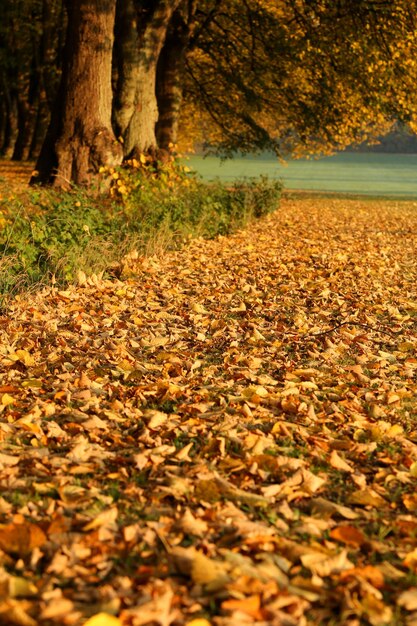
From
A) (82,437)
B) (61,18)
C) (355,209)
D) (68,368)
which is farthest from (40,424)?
(61,18)

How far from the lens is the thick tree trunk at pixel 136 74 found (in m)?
15.1

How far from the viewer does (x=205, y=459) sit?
4125mm

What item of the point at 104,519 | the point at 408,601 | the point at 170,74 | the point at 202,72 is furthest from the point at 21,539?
the point at 202,72

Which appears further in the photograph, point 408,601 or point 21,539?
point 21,539

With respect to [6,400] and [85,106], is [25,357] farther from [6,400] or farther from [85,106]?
[85,106]

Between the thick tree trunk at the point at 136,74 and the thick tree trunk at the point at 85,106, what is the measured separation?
1938mm

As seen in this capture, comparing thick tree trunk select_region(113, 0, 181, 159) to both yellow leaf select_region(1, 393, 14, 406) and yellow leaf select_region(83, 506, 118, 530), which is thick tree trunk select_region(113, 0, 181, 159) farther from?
yellow leaf select_region(83, 506, 118, 530)

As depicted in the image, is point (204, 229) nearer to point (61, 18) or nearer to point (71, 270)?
point (71, 270)

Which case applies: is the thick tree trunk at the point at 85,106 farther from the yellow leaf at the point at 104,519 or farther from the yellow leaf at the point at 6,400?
the yellow leaf at the point at 104,519

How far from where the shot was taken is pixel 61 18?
29.4m

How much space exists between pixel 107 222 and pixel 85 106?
146 inches

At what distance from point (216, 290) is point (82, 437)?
470cm

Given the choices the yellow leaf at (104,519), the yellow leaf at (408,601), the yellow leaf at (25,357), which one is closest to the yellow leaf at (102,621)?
the yellow leaf at (104,519)

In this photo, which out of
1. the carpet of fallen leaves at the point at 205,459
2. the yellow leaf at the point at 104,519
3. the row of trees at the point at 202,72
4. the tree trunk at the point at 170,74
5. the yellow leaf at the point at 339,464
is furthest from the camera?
the tree trunk at the point at 170,74
